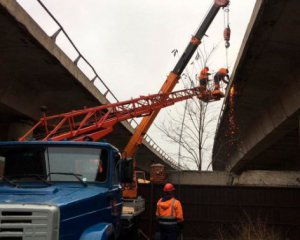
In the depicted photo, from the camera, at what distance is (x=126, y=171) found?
795 cm

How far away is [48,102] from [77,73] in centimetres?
251

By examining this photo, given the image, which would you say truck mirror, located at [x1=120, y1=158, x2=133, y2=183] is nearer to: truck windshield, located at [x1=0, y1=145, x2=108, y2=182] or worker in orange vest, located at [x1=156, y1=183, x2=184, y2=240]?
truck windshield, located at [x1=0, y1=145, x2=108, y2=182]

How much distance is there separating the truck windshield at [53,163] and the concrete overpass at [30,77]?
15.4 ft

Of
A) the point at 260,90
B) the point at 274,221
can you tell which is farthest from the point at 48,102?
the point at 274,221

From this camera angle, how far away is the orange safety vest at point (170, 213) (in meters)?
9.83

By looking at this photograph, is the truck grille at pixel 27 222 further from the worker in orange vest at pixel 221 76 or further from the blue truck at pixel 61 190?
the worker in orange vest at pixel 221 76

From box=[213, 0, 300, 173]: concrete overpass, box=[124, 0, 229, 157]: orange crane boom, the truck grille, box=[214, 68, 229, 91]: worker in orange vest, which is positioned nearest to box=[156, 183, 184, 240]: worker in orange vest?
box=[213, 0, 300, 173]: concrete overpass

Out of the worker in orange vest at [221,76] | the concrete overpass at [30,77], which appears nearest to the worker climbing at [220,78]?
Answer: the worker in orange vest at [221,76]

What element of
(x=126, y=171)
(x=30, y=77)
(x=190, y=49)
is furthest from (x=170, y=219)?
(x=190, y=49)

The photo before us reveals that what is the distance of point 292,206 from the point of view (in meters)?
14.7

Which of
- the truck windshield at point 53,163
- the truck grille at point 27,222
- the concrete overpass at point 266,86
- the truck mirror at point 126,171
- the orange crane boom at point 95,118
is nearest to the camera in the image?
the truck grille at point 27,222

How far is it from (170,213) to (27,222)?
198 inches

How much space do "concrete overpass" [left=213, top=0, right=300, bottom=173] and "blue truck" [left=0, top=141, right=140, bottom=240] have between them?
16.9ft

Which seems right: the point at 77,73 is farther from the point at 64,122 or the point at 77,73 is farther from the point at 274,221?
the point at 274,221
